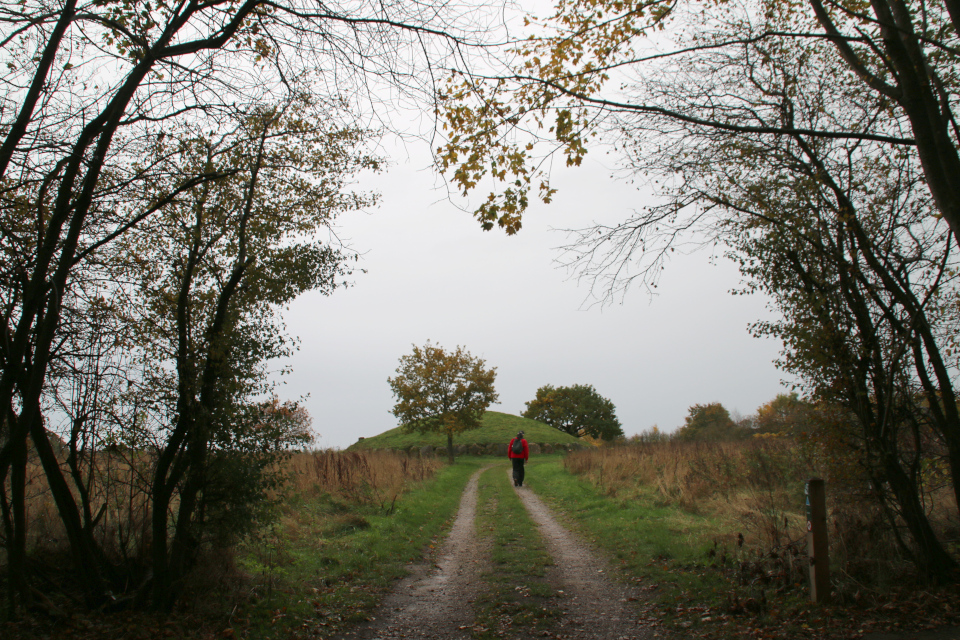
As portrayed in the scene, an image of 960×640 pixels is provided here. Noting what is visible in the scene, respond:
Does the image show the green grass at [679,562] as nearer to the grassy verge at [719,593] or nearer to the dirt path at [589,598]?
the grassy verge at [719,593]

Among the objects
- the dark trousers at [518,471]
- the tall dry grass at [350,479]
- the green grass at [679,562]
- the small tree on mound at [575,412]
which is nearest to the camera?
the green grass at [679,562]

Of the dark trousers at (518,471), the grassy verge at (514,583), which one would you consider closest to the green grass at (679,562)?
the grassy verge at (514,583)

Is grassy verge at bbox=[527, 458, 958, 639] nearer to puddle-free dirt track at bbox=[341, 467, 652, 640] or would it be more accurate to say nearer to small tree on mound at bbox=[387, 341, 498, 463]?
puddle-free dirt track at bbox=[341, 467, 652, 640]

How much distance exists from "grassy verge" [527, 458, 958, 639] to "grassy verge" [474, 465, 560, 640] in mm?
1039

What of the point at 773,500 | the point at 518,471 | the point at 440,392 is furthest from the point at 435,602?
the point at 440,392

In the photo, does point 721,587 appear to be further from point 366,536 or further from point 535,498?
point 535,498

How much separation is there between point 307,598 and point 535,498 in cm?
963

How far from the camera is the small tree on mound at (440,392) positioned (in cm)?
3338

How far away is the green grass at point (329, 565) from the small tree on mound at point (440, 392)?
21.5 m

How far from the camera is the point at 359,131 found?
23.7 ft

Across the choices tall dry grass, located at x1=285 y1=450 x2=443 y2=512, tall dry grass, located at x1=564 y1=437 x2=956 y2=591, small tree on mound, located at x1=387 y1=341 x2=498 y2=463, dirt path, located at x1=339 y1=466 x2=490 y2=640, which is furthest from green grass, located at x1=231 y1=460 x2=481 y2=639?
small tree on mound, located at x1=387 y1=341 x2=498 y2=463

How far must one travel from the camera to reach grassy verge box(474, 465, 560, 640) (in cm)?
542

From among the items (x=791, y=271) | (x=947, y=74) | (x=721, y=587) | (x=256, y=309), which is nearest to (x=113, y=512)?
(x=256, y=309)

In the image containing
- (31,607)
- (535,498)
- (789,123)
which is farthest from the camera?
(535,498)
